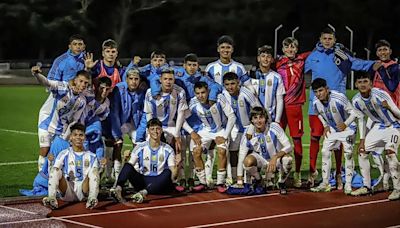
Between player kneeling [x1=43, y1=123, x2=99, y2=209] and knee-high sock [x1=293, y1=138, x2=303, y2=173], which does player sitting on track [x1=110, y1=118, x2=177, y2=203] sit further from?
knee-high sock [x1=293, y1=138, x2=303, y2=173]

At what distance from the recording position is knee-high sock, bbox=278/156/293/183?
33.3ft

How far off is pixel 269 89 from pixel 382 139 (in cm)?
160

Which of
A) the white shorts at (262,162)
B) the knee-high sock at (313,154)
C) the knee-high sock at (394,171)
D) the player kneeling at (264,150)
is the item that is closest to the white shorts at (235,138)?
the player kneeling at (264,150)

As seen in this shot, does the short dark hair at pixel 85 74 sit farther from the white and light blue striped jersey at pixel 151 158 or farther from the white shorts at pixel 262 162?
the white shorts at pixel 262 162

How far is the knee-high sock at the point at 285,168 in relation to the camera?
10141 millimetres

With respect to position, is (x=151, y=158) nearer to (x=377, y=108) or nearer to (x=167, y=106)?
(x=167, y=106)

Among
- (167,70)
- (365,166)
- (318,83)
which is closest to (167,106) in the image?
(167,70)

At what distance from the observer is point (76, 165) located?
30.5ft

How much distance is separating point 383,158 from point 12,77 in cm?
2779

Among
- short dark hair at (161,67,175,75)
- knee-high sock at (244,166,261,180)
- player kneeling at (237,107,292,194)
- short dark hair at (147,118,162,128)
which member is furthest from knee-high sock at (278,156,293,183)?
short dark hair at (161,67,175,75)

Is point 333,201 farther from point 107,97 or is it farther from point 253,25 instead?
point 253,25

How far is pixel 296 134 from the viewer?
10828mm

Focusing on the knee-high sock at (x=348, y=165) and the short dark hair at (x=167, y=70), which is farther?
the short dark hair at (x=167, y=70)

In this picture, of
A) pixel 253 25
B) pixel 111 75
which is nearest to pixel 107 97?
pixel 111 75
